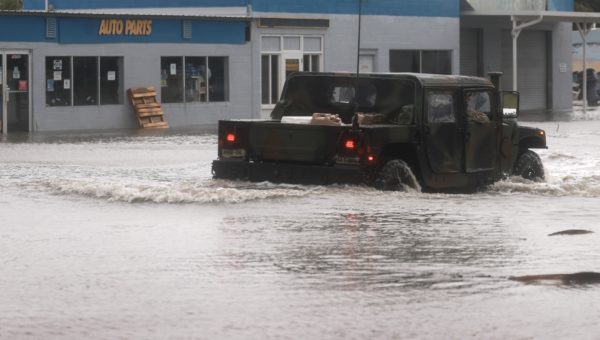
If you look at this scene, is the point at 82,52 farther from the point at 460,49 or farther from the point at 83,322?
the point at 83,322

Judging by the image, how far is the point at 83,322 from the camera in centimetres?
805

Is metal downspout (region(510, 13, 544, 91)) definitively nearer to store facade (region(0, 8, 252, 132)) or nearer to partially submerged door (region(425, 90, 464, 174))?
store facade (region(0, 8, 252, 132))

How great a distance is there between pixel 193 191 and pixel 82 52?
62.5ft

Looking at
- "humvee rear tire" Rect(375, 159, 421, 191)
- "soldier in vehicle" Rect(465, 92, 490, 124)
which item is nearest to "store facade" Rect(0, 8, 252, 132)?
"soldier in vehicle" Rect(465, 92, 490, 124)

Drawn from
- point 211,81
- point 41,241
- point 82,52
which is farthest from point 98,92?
point 41,241

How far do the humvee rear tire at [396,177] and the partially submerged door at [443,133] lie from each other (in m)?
0.45

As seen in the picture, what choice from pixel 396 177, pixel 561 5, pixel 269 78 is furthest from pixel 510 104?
pixel 561 5

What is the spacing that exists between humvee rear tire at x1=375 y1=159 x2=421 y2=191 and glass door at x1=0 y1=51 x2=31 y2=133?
59.7 ft

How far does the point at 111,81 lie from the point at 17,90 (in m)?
3.19

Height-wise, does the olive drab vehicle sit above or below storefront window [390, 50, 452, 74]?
below

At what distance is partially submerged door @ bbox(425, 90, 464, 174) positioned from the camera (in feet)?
51.7

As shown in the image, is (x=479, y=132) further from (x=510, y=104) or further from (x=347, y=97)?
(x=347, y=97)

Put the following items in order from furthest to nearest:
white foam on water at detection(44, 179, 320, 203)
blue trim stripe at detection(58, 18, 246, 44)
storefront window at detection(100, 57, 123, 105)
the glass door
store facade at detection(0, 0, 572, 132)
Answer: storefront window at detection(100, 57, 123, 105) → blue trim stripe at detection(58, 18, 246, 44) → store facade at detection(0, 0, 572, 132) → the glass door → white foam on water at detection(44, 179, 320, 203)

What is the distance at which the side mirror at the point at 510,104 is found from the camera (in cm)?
1702
